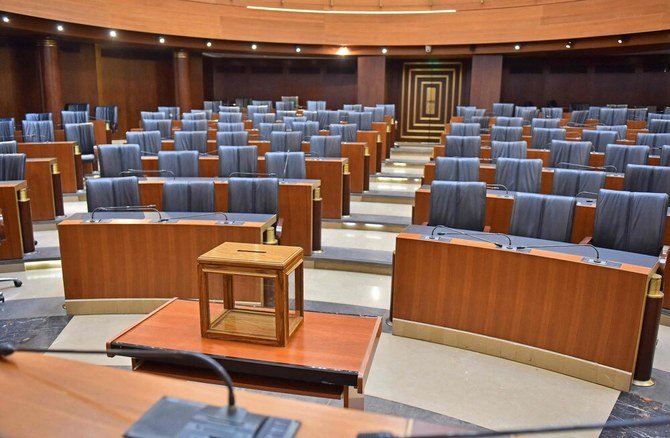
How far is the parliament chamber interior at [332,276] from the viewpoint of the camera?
3.91 feet

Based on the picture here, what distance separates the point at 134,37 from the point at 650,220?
9364 mm

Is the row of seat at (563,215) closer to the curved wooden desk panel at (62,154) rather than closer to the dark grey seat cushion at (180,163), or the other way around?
the dark grey seat cushion at (180,163)

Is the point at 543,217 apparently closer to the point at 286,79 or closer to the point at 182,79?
the point at 182,79

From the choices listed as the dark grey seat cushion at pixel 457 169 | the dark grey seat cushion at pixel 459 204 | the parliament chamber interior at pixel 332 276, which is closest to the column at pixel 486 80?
Result: the parliament chamber interior at pixel 332 276

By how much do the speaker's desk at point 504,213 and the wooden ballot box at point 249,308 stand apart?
220 centimetres

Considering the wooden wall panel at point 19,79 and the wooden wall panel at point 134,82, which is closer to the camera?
the wooden wall panel at point 19,79

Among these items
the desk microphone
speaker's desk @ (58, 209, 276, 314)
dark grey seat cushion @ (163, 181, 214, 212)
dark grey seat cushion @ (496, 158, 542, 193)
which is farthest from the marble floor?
the desk microphone

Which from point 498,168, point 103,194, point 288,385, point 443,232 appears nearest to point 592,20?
point 498,168

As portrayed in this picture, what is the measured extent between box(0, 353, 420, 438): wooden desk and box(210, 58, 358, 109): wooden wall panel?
12869 millimetres

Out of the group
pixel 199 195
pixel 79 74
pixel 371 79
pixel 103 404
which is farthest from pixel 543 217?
pixel 79 74

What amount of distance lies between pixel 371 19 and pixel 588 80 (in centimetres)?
501

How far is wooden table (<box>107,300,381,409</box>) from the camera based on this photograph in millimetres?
1785

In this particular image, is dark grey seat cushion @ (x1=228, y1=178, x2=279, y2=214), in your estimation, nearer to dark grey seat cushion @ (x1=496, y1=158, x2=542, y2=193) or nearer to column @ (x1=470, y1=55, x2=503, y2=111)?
dark grey seat cushion @ (x1=496, y1=158, x2=542, y2=193)

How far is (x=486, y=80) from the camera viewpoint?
11242 mm
